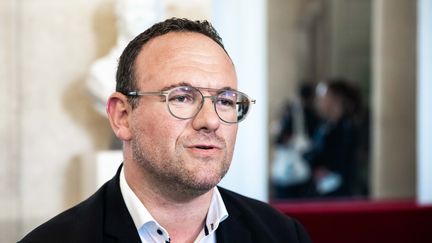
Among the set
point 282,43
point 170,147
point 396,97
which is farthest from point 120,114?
point 282,43

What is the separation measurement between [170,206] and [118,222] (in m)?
0.16

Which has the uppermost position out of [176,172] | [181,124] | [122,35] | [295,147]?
[122,35]

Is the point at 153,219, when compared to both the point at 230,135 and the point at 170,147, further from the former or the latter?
the point at 230,135

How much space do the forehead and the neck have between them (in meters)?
0.28

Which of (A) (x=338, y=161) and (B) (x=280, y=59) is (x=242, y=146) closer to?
(A) (x=338, y=161)

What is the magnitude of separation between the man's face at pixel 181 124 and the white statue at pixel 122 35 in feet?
7.89

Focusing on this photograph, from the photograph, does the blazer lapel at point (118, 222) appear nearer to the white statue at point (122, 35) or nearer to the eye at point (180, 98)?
the eye at point (180, 98)

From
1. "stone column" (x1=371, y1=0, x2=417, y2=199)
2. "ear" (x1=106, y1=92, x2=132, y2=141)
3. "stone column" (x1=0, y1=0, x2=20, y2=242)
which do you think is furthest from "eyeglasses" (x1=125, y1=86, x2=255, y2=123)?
"stone column" (x1=371, y1=0, x2=417, y2=199)

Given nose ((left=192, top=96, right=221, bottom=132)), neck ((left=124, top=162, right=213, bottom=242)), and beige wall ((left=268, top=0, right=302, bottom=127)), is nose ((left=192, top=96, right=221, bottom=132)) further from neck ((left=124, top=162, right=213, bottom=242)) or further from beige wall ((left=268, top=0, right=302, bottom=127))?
beige wall ((left=268, top=0, right=302, bottom=127))

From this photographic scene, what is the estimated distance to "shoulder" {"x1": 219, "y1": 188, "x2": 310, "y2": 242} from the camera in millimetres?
2094

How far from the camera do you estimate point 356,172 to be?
8.34 meters

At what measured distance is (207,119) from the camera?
6.06ft

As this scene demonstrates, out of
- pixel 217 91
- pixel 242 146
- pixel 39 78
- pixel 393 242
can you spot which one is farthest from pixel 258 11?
pixel 217 91

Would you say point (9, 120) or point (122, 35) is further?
point (9, 120)
